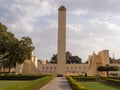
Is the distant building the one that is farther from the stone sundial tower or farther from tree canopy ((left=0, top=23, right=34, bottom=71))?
tree canopy ((left=0, top=23, right=34, bottom=71))

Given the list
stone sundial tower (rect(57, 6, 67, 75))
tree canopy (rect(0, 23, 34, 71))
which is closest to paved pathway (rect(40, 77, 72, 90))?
tree canopy (rect(0, 23, 34, 71))

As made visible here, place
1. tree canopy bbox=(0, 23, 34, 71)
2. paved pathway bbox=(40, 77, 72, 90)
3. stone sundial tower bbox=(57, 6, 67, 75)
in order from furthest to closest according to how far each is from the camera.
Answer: stone sundial tower bbox=(57, 6, 67, 75) → tree canopy bbox=(0, 23, 34, 71) → paved pathway bbox=(40, 77, 72, 90)

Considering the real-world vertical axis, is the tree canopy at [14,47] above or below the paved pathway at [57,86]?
above

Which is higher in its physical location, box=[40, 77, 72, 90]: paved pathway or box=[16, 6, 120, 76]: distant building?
box=[16, 6, 120, 76]: distant building

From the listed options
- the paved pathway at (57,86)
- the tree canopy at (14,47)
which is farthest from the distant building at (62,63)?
the paved pathway at (57,86)

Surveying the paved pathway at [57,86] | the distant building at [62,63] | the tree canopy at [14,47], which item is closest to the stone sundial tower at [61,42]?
the distant building at [62,63]

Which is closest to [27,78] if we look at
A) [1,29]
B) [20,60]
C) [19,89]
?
[20,60]

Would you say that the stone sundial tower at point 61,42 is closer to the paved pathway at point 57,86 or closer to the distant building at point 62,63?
the distant building at point 62,63

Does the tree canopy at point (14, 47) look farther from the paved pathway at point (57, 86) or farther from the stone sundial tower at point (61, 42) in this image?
the paved pathway at point (57, 86)

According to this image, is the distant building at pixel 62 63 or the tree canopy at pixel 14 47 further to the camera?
the distant building at pixel 62 63

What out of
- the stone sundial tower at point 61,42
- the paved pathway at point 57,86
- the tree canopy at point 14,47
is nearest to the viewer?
the paved pathway at point 57,86

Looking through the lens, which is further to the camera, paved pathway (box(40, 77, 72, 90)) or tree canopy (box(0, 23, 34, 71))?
tree canopy (box(0, 23, 34, 71))

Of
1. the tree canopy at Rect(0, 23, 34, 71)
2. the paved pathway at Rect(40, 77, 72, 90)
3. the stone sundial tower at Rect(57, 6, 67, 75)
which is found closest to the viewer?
the paved pathway at Rect(40, 77, 72, 90)

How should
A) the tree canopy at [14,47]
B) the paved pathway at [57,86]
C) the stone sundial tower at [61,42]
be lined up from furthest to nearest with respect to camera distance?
1. the stone sundial tower at [61,42]
2. the tree canopy at [14,47]
3. the paved pathway at [57,86]
